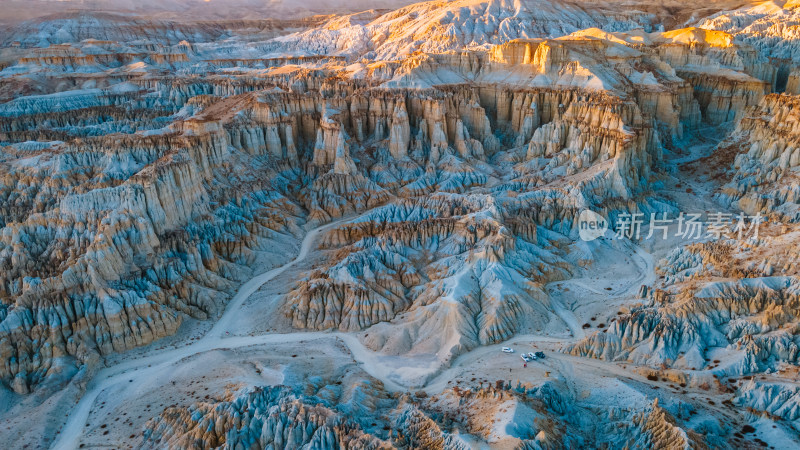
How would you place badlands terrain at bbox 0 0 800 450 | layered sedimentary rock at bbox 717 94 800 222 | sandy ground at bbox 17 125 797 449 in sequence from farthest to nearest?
layered sedimentary rock at bbox 717 94 800 222 < sandy ground at bbox 17 125 797 449 < badlands terrain at bbox 0 0 800 450

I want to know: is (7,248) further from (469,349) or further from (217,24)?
(217,24)

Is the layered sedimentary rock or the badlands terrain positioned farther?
the layered sedimentary rock

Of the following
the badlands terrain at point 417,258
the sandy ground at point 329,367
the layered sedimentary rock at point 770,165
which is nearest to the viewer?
the badlands terrain at point 417,258

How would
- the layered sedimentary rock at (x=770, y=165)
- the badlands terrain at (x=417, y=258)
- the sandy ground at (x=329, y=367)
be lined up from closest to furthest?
the badlands terrain at (x=417, y=258)
the sandy ground at (x=329, y=367)
the layered sedimentary rock at (x=770, y=165)

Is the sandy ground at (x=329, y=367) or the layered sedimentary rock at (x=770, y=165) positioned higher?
the layered sedimentary rock at (x=770, y=165)

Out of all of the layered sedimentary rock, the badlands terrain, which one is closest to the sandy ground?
the badlands terrain

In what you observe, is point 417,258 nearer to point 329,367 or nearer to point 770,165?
point 329,367

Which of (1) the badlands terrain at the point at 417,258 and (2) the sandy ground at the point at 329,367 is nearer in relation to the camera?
(1) the badlands terrain at the point at 417,258

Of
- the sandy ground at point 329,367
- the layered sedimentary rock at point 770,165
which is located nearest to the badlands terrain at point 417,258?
the sandy ground at point 329,367

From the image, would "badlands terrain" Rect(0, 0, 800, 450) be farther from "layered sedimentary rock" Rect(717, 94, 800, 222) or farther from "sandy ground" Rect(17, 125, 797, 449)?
"layered sedimentary rock" Rect(717, 94, 800, 222)

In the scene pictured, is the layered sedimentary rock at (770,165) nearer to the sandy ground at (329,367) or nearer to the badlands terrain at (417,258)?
the badlands terrain at (417,258)
